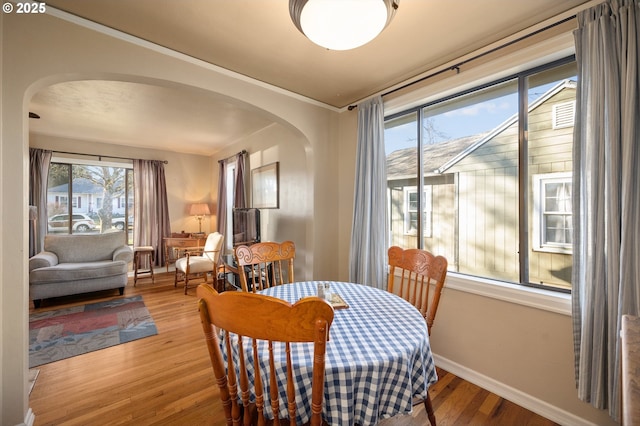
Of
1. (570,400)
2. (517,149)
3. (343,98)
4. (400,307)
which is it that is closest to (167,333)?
(400,307)

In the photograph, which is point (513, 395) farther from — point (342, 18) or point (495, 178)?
point (342, 18)

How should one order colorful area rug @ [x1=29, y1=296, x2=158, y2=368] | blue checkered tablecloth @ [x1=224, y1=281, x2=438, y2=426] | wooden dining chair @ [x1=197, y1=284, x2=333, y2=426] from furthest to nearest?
colorful area rug @ [x1=29, y1=296, x2=158, y2=368] < blue checkered tablecloth @ [x1=224, y1=281, x2=438, y2=426] < wooden dining chair @ [x1=197, y1=284, x2=333, y2=426]

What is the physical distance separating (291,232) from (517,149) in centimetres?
274

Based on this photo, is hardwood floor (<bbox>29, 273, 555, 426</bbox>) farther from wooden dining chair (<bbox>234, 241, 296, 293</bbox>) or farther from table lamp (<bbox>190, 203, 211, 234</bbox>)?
table lamp (<bbox>190, 203, 211, 234</bbox>)

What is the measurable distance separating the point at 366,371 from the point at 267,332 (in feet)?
1.26

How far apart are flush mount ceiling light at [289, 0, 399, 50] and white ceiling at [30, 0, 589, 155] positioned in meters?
0.43

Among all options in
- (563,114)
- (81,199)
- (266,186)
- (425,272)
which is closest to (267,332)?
(425,272)

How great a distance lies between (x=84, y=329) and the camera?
115 inches

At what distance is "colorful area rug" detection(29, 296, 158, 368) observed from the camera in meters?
2.50

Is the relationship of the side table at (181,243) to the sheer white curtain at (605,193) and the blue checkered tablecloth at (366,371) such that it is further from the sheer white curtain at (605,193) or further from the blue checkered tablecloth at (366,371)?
the sheer white curtain at (605,193)

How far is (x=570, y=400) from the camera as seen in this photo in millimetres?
1614

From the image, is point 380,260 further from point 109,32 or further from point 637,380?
point 109,32

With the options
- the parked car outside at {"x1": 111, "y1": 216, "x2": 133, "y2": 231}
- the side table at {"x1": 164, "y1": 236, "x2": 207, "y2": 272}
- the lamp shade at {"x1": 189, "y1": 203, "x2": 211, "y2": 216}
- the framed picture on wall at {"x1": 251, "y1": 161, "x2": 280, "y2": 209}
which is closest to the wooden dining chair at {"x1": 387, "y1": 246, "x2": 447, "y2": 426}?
the framed picture on wall at {"x1": 251, "y1": 161, "x2": 280, "y2": 209}

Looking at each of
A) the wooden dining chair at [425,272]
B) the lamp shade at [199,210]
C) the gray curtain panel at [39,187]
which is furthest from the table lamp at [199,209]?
the wooden dining chair at [425,272]
